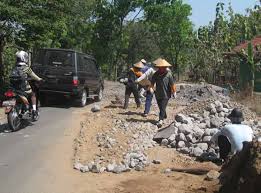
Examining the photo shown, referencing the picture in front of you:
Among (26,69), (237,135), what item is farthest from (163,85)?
(237,135)

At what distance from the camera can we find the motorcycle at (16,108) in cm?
1285

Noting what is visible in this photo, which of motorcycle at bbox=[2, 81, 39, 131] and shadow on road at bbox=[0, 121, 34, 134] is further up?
motorcycle at bbox=[2, 81, 39, 131]

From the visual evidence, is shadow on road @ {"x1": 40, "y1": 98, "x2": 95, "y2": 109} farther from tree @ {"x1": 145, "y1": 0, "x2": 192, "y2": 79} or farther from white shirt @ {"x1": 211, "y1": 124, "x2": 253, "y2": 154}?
tree @ {"x1": 145, "y1": 0, "x2": 192, "y2": 79}

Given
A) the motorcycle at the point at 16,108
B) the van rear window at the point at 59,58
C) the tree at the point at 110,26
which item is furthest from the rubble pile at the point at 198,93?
the tree at the point at 110,26

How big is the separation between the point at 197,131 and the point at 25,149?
401cm

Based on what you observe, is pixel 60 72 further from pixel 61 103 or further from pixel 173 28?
pixel 173 28

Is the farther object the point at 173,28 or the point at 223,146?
the point at 173,28

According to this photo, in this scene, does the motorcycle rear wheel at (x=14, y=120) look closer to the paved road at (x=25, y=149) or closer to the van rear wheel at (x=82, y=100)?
the paved road at (x=25, y=149)

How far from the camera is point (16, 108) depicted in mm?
13102

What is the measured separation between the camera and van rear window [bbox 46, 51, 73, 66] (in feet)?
60.8

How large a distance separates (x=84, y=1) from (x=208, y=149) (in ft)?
128

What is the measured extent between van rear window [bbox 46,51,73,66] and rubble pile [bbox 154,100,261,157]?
5.69 m

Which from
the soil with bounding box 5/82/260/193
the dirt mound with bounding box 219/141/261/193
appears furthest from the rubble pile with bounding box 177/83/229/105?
the dirt mound with bounding box 219/141/261/193

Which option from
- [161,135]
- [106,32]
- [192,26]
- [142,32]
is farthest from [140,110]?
[192,26]
